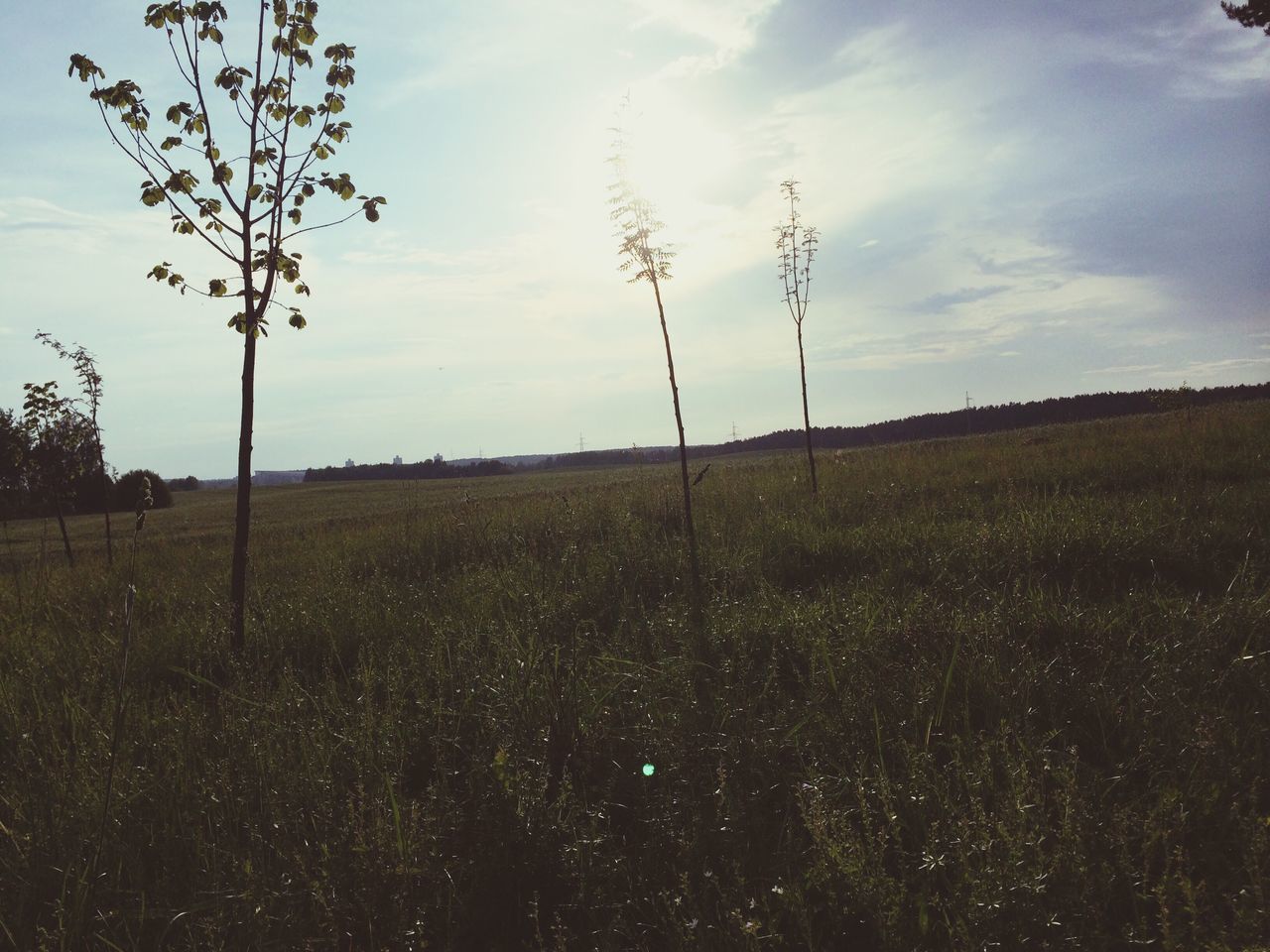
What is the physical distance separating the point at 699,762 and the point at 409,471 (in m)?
73.1

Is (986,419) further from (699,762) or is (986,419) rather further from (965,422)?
(699,762)

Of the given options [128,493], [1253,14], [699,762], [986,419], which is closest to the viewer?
[699,762]

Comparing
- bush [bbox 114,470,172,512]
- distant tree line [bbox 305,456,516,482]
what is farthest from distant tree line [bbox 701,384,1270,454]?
bush [bbox 114,470,172,512]

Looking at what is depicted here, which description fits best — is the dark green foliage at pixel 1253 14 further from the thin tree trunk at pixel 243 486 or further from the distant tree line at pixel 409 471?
the distant tree line at pixel 409 471

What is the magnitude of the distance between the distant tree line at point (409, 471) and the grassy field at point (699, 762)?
6167 centimetres

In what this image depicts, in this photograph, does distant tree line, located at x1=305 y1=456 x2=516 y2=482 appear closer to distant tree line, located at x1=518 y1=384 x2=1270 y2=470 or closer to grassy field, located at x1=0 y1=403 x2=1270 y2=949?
distant tree line, located at x1=518 y1=384 x2=1270 y2=470

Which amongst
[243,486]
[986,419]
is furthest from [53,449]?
[986,419]

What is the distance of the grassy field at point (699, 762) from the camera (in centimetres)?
227

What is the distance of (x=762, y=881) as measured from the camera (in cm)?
243

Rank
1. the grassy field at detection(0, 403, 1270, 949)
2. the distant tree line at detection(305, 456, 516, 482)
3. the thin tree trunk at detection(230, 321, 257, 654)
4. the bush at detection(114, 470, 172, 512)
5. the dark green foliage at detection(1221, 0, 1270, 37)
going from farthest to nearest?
the distant tree line at detection(305, 456, 516, 482)
the bush at detection(114, 470, 172, 512)
the dark green foliage at detection(1221, 0, 1270, 37)
the thin tree trunk at detection(230, 321, 257, 654)
the grassy field at detection(0, 403, 1270, 949)

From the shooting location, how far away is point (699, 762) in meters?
3.11


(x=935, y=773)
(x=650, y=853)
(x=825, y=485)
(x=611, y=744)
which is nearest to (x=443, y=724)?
(x=611, y=744)

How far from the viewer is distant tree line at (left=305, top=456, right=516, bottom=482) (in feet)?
227

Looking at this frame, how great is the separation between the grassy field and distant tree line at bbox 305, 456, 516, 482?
6167cm
